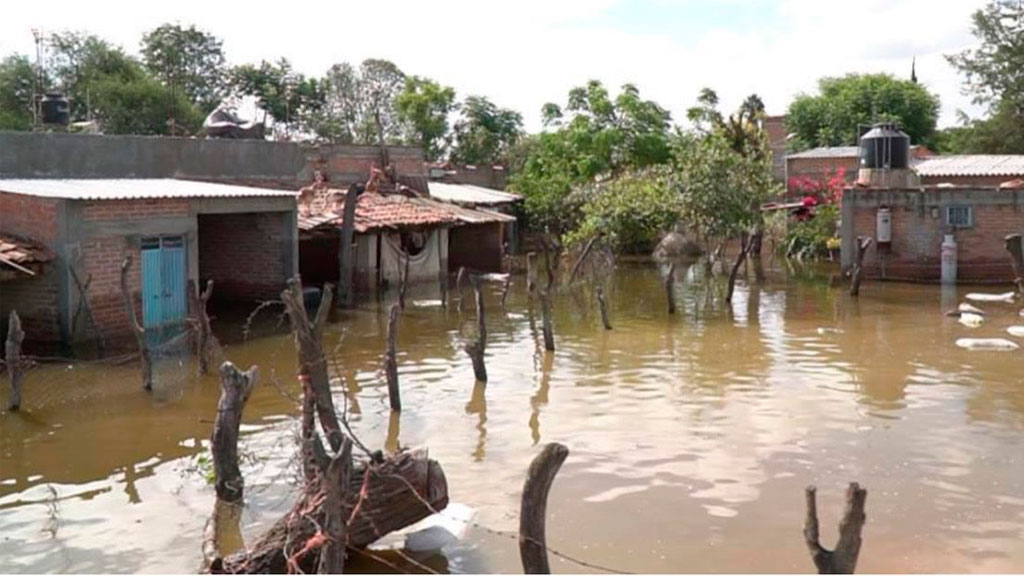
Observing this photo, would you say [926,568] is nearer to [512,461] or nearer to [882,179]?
[512,461]

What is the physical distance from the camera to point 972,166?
35.1 meters

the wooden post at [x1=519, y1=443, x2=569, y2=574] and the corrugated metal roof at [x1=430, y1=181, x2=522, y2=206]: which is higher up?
the corrugated metal roof at [x1=430, y1=181, x2=522, y2=206]

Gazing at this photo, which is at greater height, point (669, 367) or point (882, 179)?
point (882, 179)

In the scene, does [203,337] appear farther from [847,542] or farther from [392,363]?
[847,542]

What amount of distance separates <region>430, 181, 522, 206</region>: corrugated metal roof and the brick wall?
8671 millimetres

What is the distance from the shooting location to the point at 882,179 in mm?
30047

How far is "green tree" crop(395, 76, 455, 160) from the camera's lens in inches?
1820

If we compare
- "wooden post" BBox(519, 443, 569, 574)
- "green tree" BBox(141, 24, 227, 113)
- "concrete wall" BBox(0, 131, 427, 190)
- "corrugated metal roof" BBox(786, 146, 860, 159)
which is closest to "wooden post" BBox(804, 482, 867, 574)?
"wooden post" BBox(519, 443, 569, 574)

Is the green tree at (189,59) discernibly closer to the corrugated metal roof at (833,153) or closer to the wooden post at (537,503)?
the corrugated metal roof at (833,153)

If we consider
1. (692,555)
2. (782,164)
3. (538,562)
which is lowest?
(692,555)

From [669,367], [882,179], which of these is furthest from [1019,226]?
[669,367]

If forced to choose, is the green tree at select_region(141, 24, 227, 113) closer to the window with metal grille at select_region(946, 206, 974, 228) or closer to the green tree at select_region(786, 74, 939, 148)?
the green tree at select_region(786, 74, 939, 148)

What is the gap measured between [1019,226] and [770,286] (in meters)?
6.11

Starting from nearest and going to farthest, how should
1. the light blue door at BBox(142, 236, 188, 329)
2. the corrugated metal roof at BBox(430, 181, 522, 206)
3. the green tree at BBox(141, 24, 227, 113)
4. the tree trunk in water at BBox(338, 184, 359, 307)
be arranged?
the light blue door at BBox(142, 236, 188, 329) < the tree trunk in water at BBox(338, 184, 359, 307) < the corrugated metal roof at BBox(430, 181, 522, 206) < the green tree at BBox(141, 24, 227, 113)
